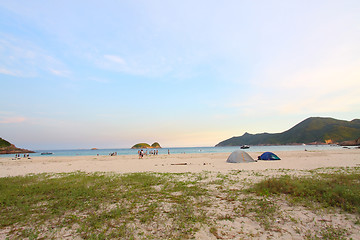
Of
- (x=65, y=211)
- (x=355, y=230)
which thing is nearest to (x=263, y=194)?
(x=355, y=230)

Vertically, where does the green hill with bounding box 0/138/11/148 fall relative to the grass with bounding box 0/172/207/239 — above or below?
above

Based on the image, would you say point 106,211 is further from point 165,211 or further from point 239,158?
point 239,158

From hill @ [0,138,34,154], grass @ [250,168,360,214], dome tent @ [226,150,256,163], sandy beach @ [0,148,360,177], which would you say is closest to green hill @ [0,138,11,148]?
hill @ [0,138,34,154]

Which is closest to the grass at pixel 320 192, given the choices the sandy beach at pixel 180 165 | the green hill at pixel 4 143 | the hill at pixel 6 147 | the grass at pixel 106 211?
the grass at pixel 106 211

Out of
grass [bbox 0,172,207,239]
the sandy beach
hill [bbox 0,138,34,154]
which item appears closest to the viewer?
grass [bbox 0,172,207,239]

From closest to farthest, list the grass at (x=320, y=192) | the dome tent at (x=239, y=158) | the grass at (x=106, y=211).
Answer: the grass at (x=106, y=211) → the grass at (x=320, y=192) → the dome tent at (x=239, y=158)

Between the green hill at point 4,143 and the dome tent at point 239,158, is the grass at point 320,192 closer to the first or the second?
the dome tent at point 239,158

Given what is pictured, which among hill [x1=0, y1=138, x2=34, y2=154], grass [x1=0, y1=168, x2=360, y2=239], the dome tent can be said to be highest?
hill [x1=0, y1=138, x2=34, y2=154]

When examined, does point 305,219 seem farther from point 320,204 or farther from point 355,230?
point 320,204

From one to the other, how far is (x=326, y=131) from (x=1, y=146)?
258 m

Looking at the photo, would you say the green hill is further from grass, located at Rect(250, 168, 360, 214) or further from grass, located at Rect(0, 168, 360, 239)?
grass, located at Rect(250, 168, 360, 214)

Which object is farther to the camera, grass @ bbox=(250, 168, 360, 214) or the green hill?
the green hill

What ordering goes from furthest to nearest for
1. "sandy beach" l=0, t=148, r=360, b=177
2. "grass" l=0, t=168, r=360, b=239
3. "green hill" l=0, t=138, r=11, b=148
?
"green hill" l=0, t=138, r=11, b=148, "sandy beach" l=0, t=148, r=360, b=177, "grass" l=0, t=168, r=360, b=239

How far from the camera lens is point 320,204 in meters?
6.86
